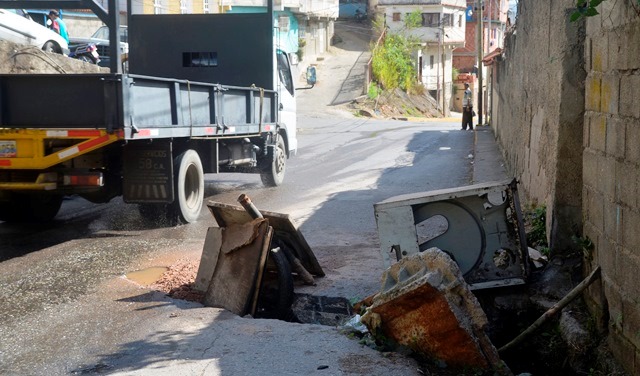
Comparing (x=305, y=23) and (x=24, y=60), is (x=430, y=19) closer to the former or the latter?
(x=305, y=23)

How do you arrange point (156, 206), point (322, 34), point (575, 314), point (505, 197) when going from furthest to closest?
point (322, 34), point (156, 206), point (505, 197), point (575, 314)

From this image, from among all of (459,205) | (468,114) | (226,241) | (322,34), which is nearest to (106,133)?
(226,241)

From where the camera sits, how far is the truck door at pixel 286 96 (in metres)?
15.7

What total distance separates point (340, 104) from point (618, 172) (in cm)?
4246

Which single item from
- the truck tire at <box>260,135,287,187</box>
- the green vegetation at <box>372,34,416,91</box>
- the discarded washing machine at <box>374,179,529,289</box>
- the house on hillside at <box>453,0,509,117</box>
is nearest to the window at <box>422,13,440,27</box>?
the green vegetation at <box>372,34,416,91</box>

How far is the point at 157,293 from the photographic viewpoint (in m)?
7.30

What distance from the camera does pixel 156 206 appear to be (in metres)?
11.1

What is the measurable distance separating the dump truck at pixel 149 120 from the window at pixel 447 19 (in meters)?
48.0

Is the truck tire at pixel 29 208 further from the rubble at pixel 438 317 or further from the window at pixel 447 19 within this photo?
the window at pixel 447 19

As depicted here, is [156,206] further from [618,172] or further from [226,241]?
[618,172]

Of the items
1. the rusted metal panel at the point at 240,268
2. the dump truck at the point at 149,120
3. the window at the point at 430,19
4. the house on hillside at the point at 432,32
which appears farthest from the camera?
the window at the point at 430,19

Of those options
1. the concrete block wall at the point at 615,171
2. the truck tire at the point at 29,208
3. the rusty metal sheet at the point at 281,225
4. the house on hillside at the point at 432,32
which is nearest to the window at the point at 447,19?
the house on hillside at the point at 432,32

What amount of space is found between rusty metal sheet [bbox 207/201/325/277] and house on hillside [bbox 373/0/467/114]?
2083 inches

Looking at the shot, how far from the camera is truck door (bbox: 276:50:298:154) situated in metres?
15.7
